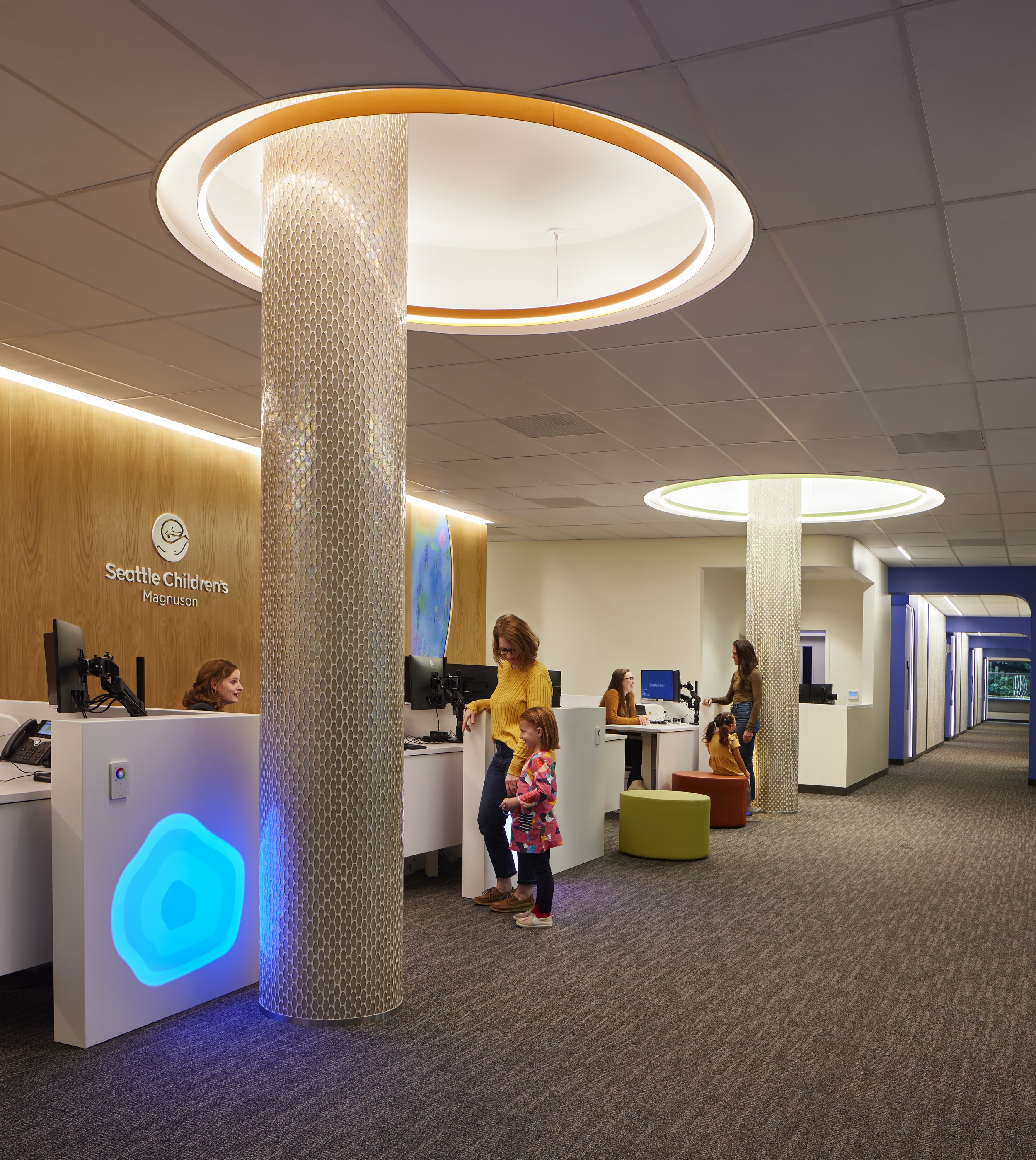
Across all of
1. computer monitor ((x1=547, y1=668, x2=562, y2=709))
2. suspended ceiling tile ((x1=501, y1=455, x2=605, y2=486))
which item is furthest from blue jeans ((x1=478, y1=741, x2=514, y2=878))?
suspended ceiling tile ((x1=501, y1=455, x2=605, y2=486))

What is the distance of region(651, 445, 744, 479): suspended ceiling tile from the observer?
897cm

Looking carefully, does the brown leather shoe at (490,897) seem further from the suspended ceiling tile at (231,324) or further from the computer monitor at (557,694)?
the suspended ceiling tile at (231,324)

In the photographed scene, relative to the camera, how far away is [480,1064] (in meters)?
3.65

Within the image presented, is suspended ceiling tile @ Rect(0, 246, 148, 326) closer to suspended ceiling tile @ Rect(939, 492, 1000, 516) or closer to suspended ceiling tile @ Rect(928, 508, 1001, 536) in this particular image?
suspended ceiling tile @ Rect(939, 492, 1000, 516)

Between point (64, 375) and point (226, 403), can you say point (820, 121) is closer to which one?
point (226, 403)

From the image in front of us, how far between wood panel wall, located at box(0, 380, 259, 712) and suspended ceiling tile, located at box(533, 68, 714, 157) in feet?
17.4

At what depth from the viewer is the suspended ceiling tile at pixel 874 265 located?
14.5 feet

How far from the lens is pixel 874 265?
4.81m

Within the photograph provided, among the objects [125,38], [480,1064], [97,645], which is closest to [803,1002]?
[480,1064]

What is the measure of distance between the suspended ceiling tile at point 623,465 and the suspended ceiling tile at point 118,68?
5.88 meters

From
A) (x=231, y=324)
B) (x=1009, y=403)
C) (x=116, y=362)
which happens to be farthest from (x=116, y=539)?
(x=1009, y=403)

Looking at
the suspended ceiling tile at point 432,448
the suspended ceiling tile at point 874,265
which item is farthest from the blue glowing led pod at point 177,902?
the suspended ceiling tile at point 432,448

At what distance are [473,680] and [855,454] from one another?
13.3 ft

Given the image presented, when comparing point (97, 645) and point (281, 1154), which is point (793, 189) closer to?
point (281, 1154)
